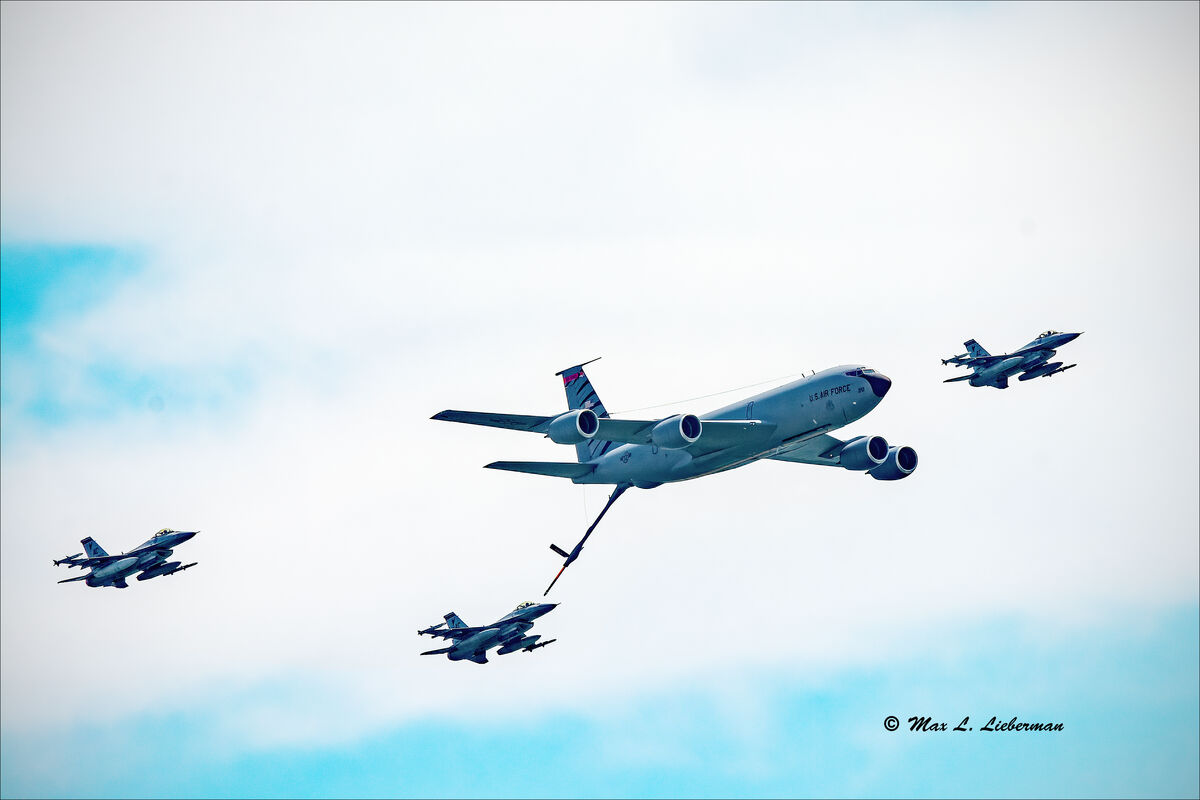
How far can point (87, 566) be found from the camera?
256 feet

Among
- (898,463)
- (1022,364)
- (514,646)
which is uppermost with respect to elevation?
(1022,364)

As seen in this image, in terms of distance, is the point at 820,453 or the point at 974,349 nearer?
the point at 820,453

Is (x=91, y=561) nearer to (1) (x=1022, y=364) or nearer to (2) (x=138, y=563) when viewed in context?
(2) (x=138, y=563)

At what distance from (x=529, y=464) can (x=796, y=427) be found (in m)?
13.3

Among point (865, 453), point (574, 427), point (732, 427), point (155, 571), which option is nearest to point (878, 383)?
point (732, 427)

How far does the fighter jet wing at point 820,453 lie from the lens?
7556 centimetres

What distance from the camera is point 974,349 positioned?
91312 mm

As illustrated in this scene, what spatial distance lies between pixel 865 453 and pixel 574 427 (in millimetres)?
20215

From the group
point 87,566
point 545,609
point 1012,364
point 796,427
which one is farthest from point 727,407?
point 87,566

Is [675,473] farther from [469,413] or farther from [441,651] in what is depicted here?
[441,651]

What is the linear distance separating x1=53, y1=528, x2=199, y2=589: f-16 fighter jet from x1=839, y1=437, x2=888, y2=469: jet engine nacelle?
1466 inches

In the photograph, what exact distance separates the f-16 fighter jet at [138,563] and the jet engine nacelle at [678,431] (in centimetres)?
3000

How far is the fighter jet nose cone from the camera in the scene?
6444cm

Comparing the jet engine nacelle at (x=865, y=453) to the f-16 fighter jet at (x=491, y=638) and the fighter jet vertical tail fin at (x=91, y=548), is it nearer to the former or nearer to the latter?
the f-16 fighter jet at (x=491, y=638)
